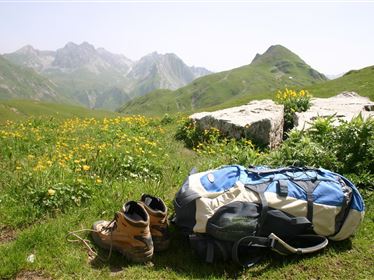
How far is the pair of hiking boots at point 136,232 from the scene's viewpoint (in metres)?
5.04

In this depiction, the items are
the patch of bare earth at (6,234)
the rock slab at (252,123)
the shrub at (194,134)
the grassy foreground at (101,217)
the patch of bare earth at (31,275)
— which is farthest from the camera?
the shrub at (194,134)

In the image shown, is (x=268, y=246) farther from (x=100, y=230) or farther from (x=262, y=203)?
(x=100, y=230)

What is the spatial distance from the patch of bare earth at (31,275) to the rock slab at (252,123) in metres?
7.46

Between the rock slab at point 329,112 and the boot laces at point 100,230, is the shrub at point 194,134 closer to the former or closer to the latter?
the rock slab at point 329,112

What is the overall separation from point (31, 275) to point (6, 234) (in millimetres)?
1333

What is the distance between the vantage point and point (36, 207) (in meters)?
6.13

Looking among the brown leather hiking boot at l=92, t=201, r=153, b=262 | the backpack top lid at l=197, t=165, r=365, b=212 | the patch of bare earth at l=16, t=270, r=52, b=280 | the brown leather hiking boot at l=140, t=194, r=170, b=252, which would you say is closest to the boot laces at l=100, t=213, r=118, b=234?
the brown leather hiking boot at l=92, t=201, r=153, b=262

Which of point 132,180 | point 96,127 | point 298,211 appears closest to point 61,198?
point 132,180

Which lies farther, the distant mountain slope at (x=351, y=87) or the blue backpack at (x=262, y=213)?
the distant mountain slope at (x=351, y=87)

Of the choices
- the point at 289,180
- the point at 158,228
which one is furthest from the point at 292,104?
the point at 158,228

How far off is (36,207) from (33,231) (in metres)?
0.82

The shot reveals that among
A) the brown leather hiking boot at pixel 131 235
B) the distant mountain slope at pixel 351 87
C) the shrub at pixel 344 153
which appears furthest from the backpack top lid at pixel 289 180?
the distant mountain slope at pixel 351 87

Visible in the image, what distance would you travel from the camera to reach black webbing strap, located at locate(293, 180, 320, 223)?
17.2ft

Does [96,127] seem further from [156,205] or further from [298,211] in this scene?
[298,211]
